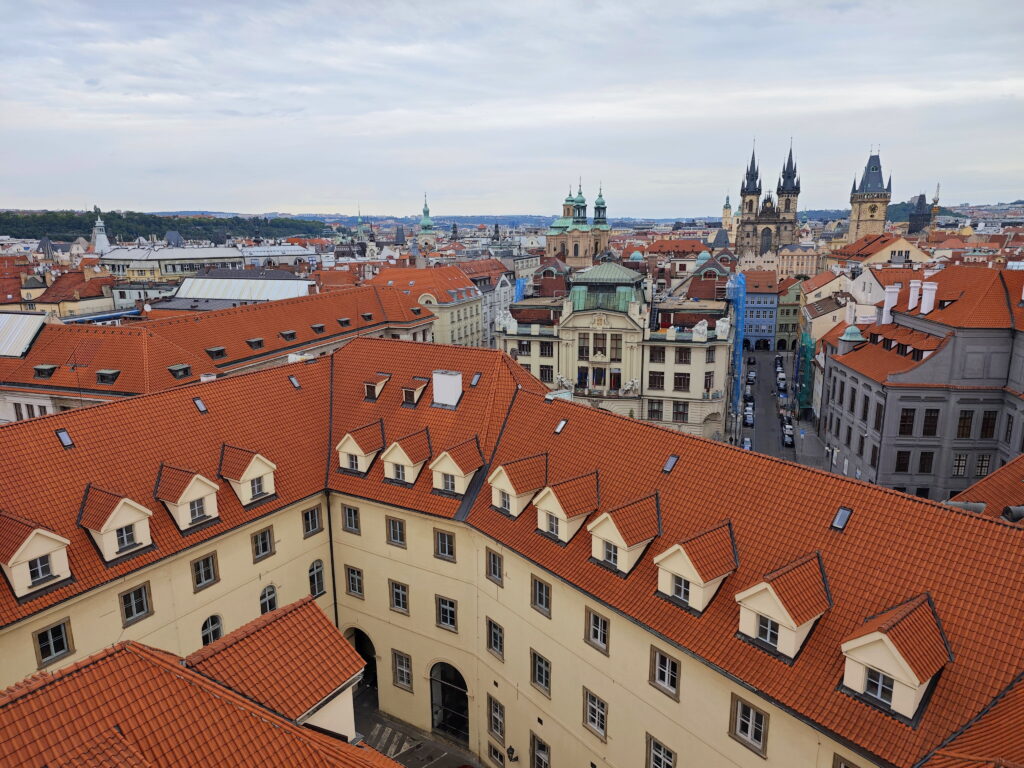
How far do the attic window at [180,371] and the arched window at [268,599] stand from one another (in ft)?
83.1

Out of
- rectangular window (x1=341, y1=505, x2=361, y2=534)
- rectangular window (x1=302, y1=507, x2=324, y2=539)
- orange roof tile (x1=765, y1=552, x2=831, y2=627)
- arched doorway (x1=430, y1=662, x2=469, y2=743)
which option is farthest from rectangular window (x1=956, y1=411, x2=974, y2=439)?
rectangular window (x1=302, y1=507, x2=324, y2=539)

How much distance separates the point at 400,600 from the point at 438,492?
20.6 ft

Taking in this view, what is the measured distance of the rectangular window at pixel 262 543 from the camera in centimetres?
3020

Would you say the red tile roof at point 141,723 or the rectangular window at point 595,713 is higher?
the red tile roof at point 141,723

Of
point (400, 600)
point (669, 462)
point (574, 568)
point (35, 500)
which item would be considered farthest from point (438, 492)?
point (35, 500)

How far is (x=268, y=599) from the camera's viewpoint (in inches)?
1224

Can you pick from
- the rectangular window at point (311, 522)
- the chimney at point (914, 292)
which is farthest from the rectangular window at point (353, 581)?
the chimney at point (914, 292)

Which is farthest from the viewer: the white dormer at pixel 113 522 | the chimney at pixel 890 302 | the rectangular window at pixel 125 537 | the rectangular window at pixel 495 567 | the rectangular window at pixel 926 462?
the chimney at pixel 890 302

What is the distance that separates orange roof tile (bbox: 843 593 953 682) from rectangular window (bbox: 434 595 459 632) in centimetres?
1773

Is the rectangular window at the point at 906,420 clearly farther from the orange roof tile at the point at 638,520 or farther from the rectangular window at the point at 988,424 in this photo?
the orange roof tile at the point at 638,520

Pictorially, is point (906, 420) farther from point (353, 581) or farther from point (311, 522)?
point (311, 522)

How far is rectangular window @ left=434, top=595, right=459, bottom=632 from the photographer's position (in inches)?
1200

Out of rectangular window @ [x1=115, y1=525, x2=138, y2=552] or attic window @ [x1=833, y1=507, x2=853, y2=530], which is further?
rectangular window @ [x1=115, y1=525, x2=138, y2=552]

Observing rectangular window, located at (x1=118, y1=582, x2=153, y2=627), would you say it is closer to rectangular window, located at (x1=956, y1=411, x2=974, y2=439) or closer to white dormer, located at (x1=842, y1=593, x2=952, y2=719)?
white dormer, located at (x1=842, y1=593, x2=952, y2=719)
